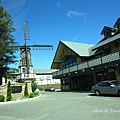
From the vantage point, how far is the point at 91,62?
931 inches

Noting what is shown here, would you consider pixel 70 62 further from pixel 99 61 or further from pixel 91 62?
pixel 99 61

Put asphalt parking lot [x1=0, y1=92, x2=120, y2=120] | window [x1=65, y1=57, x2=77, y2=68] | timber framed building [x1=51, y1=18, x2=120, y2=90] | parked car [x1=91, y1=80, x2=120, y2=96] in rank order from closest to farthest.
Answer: asphalt parking lot [x1=0, y1=92, x2=120, y2=120]
parked car [x1=91, y1=80, x2=120, y2=96]
timber framed building [x1=51, y1=18, x2=120, y2=90]
window [x1=65, y1=57, x2=77, y2=68]

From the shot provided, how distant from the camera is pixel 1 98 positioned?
17391 millimetres

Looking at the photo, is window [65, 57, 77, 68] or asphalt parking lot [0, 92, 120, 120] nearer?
asphalt parking lot [0, 92, 120, 120]

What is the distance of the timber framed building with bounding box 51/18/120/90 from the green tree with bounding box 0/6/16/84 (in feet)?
35.6

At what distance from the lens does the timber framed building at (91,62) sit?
70.8 feet

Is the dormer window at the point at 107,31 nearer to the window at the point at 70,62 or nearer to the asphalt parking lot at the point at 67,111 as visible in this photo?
the window at the point at 70,62

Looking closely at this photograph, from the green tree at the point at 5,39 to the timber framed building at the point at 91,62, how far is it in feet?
35.6

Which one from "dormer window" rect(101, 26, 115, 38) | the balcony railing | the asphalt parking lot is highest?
"dormer window" rect(101, 26, 115, 38)

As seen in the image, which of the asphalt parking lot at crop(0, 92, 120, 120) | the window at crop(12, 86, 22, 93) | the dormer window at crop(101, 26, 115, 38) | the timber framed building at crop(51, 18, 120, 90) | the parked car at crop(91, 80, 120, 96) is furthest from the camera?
the dormer window at crop(101, 26, 115, 38)

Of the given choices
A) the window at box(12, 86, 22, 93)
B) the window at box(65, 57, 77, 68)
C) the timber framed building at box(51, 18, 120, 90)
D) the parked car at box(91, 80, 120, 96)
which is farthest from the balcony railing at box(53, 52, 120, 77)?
the window at box(12, 86, 22, 93)

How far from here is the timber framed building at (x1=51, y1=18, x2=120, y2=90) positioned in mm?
21578

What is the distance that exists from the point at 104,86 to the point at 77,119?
35.5 ft

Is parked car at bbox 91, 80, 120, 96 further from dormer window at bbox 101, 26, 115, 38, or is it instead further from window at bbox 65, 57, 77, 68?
window at bbox 65, 57, 77, 68
